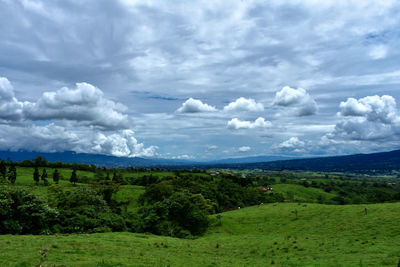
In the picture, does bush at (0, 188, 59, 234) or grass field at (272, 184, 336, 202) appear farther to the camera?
grass field at (272, 184, 336, 202)

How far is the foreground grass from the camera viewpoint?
19.3 m

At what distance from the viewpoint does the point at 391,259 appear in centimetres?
1845

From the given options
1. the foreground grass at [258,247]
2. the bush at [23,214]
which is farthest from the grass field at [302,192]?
the bush at [23,214]

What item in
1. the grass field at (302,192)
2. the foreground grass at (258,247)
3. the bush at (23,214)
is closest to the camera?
the foreground grass at (258,247)

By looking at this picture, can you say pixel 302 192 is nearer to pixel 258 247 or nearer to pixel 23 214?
pixel 258 247

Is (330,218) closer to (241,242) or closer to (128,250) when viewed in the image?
(241,242)

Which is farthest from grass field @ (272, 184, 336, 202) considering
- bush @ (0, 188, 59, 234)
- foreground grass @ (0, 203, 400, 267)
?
bush @ (0, 188, 59, 234)

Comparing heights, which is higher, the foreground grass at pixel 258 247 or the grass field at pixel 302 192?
the foreground grass at pixel 258 247

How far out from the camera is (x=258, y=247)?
29.2 meters

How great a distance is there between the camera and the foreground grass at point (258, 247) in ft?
63.3

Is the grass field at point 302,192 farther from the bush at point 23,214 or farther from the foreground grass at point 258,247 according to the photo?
the bush at point 23,214

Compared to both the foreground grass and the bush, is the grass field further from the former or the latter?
the bush

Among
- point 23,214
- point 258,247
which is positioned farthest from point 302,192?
point 23,214

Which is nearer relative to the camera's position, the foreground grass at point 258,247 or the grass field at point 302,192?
the foreground grass at point 258,247
